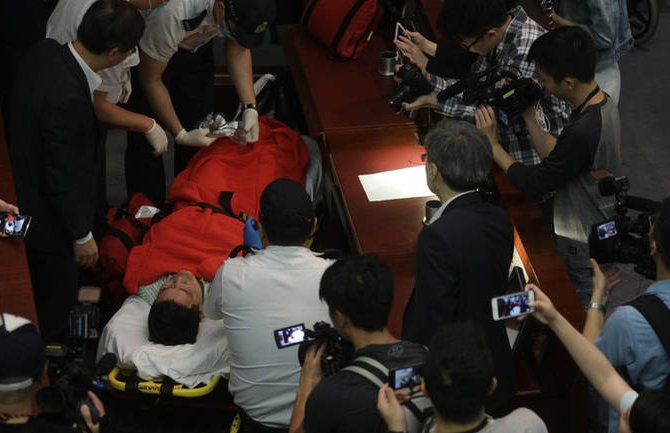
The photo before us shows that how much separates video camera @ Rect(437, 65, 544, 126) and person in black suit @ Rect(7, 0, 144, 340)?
1159mm

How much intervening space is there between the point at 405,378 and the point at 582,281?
4.76 ft

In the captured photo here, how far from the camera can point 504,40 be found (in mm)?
3832

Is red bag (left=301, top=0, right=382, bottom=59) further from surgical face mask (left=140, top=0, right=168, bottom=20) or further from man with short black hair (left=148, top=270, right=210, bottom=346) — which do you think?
man with short black hair (left=148, top=270, right=210, bottom=346)

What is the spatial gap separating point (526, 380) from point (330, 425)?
1.07 m

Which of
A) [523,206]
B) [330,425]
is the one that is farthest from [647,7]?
[330,425]

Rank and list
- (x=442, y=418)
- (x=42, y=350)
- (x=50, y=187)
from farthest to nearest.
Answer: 1. (x=50, y=187)
2. (x=42, y=350)
3. (x=442, y=418)

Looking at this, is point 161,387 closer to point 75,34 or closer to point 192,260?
point 192,260

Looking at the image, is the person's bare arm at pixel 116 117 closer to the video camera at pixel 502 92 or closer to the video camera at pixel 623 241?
the video camera at pixel 502 92

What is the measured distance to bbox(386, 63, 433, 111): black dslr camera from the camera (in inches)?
162

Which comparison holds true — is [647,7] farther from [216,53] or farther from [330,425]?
[330,425]

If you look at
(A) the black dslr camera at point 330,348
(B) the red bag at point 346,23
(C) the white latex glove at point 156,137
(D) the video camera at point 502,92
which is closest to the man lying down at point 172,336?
(C) the white latex glove at point 156,137

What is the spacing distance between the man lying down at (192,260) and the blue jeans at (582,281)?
48.2 inches

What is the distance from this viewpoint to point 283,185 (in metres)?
3.37

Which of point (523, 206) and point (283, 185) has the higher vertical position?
point (283, 185)
